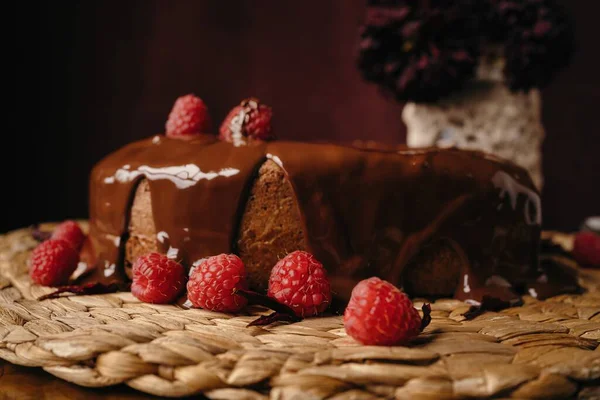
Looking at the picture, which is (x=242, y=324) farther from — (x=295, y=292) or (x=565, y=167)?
(x=565, y=167)

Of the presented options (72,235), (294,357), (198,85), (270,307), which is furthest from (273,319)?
(198,85)

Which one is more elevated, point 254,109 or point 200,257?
point 254,109

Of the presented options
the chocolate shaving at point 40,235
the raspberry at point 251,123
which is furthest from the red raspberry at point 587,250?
the chocolate shaving at point 40,235

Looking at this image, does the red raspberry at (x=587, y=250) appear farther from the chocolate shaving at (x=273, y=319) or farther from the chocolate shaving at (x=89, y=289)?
the chocolate shaving at (x=89, y=289)

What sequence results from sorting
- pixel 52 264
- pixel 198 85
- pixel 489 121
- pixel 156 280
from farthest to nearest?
pixel 198 85 < pixel 489 121 < pixel 52 264 < pixel 156 280

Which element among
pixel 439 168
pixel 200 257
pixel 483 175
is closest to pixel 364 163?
pixel 439 168

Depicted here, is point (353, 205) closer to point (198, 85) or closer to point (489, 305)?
point (489, 305)

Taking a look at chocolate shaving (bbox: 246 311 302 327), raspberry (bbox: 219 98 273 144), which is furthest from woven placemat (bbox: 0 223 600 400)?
raspberry (bbox: 219 98 273 144)
